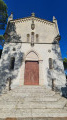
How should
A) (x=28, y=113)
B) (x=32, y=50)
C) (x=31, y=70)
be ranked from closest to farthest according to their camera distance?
(x=28, y=113)
(x=31, y=70)
(x=32, y=50)

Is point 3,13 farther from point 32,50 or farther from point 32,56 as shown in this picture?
point 32,56

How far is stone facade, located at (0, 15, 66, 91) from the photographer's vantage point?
954 cm

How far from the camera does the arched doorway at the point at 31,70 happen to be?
974 cm

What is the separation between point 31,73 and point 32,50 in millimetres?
3162

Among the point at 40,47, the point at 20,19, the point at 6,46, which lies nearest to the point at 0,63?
the point at 6,46

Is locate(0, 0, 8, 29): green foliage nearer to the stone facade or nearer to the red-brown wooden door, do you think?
the stone facade

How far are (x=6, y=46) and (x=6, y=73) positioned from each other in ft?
12.9

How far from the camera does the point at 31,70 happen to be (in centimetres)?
1030

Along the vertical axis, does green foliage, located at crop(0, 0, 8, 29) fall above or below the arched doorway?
above

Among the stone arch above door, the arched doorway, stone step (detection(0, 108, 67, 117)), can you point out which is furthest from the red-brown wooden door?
stone step (detection(0, 108, 67, 117))

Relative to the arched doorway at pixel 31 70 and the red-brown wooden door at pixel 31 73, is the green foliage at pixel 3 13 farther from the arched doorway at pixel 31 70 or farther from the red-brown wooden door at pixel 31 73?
the red-brown wooden door at pixel 31 73

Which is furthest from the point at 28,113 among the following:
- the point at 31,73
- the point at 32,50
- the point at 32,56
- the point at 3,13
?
the point at 3,13

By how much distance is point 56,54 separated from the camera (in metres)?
10.9

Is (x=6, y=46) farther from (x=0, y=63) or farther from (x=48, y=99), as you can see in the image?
(x=48, y=99)
